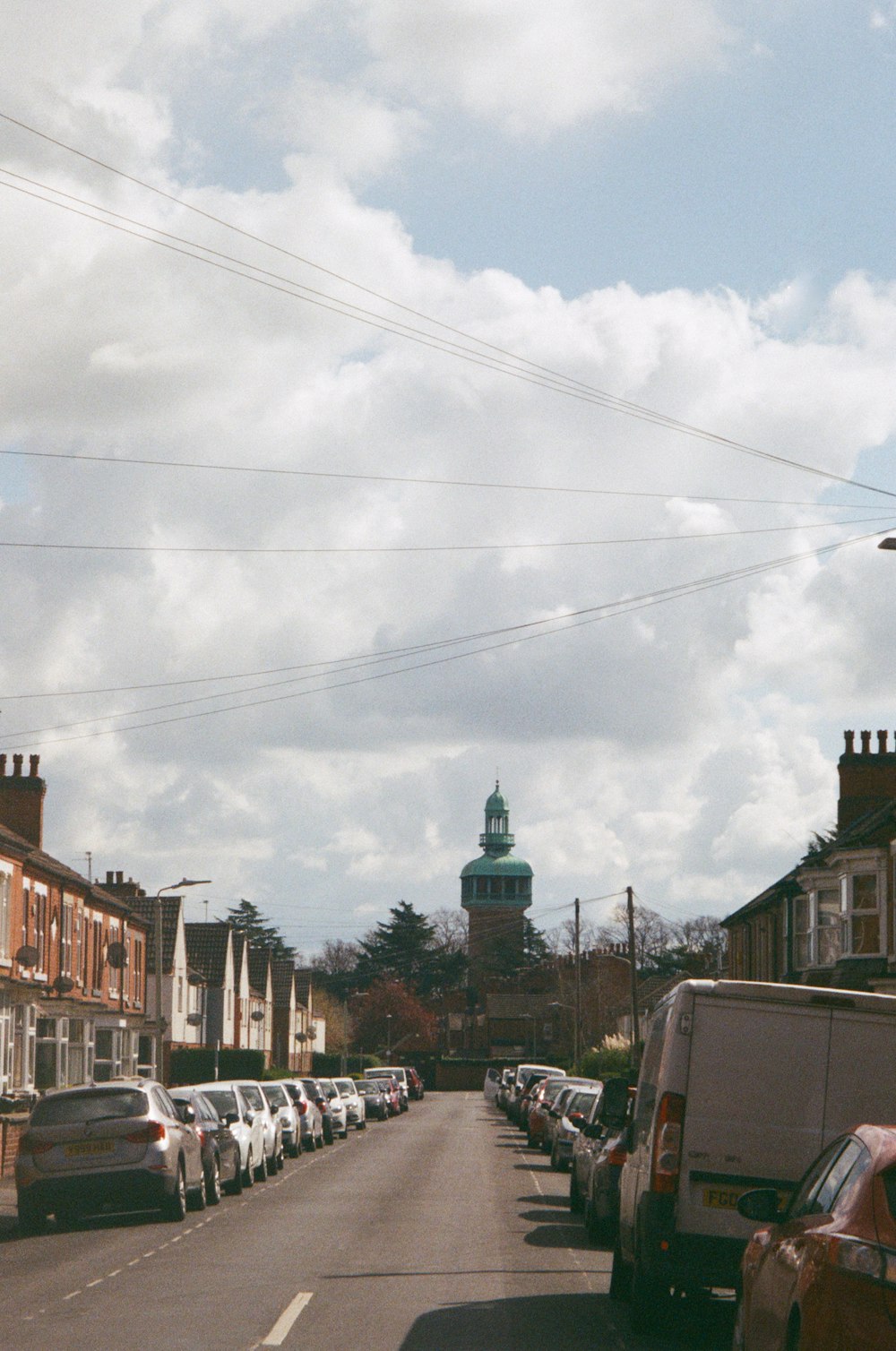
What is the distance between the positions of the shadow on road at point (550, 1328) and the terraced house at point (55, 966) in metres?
29.4

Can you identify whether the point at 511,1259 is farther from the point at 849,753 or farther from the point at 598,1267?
the point at 849,753

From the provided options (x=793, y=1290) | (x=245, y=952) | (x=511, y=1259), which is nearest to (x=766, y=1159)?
(x=793, y=1290)

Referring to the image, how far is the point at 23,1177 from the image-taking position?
63.2 ft

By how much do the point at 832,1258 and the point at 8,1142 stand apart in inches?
870

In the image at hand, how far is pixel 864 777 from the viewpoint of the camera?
48719mm

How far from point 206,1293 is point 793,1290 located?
7.28m

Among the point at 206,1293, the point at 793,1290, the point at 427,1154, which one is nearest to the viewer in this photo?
the point at 793,1290

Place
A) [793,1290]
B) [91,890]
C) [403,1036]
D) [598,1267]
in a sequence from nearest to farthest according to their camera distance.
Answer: [793,1290]
[598,1267]
[91,890]
[403,1036]

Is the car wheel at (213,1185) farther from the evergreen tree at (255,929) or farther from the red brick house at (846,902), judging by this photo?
the evergreen tree at (255,929)

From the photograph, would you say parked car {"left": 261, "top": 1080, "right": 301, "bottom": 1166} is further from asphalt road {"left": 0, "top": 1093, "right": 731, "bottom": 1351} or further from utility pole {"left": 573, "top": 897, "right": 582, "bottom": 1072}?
utility pole {"left": 573, "top": 897, "right": 582, "bottom": 1072}

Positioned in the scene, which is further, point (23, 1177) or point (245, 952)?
point (245, 952)

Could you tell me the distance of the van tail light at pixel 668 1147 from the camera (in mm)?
10977

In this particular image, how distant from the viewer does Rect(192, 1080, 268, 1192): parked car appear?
25.3m

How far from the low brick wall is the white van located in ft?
55.9
